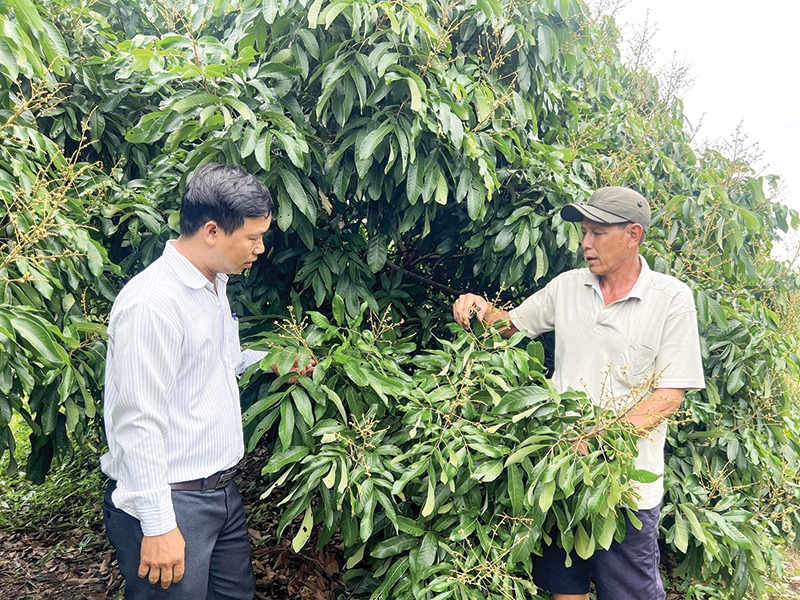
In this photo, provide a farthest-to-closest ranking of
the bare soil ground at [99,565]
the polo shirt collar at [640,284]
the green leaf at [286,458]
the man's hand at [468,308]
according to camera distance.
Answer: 1. the bare soil ground at [99,565]
2. the man's hand at [468,308]
3. the polo shirt collar at [640,284]
4. the green leaf at [286,458]

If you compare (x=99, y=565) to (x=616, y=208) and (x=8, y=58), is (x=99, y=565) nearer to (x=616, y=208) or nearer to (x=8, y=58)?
(x=8, y=58)

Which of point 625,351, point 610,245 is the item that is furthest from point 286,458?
point 610,245

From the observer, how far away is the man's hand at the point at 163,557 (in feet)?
5.07

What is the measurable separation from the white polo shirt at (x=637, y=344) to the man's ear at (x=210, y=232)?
3.76ft

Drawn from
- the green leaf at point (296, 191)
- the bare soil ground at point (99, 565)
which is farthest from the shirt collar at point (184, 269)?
the bare soil ground at point (99, 565)

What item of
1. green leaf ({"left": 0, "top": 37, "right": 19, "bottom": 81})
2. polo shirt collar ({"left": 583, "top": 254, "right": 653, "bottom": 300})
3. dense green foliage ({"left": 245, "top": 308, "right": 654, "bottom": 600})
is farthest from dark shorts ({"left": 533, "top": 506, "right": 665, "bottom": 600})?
green leaf ({"left": 0, "top": 37, "right": 19, "bottom": 81})

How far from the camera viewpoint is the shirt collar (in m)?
1.68

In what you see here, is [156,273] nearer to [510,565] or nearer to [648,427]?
[510,565]

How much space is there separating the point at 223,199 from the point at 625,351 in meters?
1.35

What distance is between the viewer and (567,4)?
7.56ft

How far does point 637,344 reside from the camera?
77.3 inches

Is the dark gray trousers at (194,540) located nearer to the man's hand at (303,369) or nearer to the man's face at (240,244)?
the man's hand at (303,369)

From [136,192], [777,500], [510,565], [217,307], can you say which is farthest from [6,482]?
[777,500]

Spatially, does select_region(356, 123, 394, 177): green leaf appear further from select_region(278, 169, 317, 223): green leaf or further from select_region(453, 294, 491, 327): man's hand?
select_region(453, 294, 491, 327): man's hand
